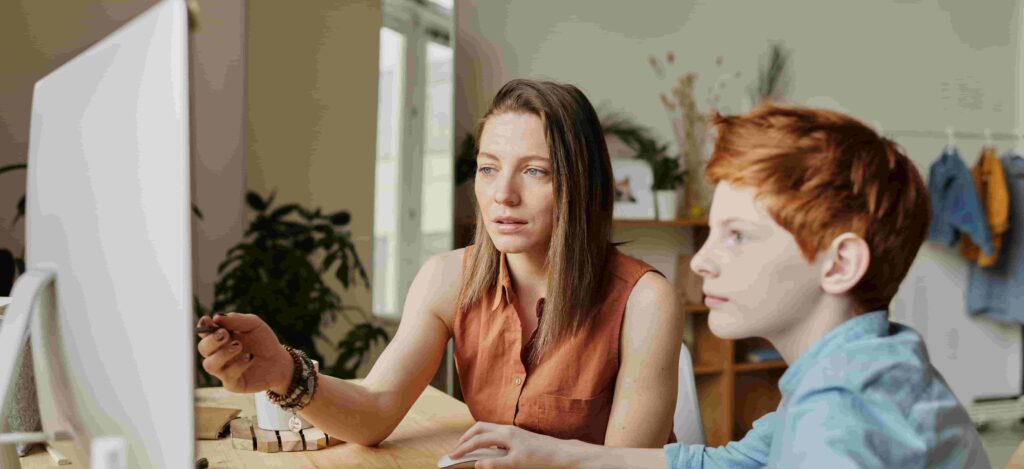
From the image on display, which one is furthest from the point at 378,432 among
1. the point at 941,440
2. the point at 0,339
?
the point at 941,440

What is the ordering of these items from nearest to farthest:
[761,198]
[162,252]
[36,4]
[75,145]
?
[162,252] → [75,145] → [761,198] → [36,4]

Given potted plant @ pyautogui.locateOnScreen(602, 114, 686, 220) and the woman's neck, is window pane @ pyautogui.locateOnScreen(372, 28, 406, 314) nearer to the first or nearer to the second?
potted plant @ pyautogui.locateOnScreen(602, 114, 686, 220)

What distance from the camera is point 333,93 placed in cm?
318

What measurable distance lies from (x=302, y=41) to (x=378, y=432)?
2158 millimetres

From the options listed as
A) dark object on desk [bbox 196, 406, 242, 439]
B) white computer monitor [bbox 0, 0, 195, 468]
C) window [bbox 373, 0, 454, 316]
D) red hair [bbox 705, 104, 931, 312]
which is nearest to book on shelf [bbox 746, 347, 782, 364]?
window [bbox 373, 0, 454, 316]

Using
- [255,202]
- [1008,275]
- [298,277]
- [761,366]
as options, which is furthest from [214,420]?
[1008,275]

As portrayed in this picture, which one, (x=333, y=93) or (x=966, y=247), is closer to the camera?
(x=333, y=93)

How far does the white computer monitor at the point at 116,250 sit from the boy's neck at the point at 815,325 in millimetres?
549

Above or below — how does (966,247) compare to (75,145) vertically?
below

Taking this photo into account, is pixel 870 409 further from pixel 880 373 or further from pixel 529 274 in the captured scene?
pixel 529 274

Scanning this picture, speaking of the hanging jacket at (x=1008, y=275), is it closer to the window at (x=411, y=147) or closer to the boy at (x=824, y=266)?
the window at (x=411, y=147)

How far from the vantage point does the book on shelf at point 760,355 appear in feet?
13.5

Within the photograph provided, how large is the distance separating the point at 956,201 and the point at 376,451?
3.91 metres

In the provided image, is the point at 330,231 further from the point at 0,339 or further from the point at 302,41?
the point at 0,339
